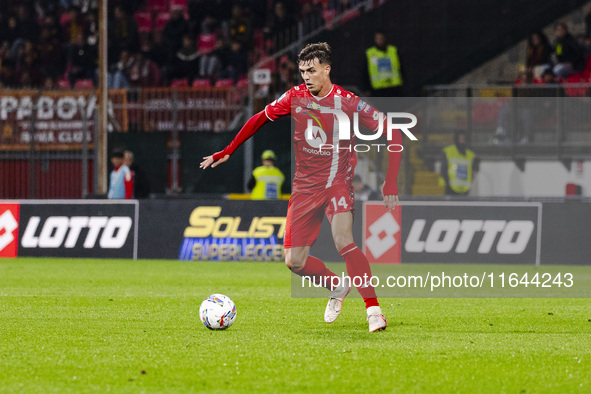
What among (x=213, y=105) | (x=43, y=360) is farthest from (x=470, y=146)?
(x=43, y=360)

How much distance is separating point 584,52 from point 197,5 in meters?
9.83

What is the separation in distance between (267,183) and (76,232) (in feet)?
11.7

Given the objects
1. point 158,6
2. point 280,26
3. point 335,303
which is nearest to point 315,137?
point 335,303

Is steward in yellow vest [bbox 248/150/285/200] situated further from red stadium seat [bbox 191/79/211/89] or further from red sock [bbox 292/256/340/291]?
red sock [bbox 292/256/340/291]

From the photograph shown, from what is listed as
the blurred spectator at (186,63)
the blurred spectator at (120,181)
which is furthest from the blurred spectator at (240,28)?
the blurred spectator at (120,181)

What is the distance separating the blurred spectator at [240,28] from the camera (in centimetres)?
2356

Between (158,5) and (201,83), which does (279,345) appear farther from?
(158,5)

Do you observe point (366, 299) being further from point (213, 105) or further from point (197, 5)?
point (197, 5)

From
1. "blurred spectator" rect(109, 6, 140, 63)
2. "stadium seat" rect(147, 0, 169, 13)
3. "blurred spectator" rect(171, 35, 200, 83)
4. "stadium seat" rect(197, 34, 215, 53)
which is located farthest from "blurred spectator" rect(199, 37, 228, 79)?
"stadium seat" rect(147, 0, 169, 13)

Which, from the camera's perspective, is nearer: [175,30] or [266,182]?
[266,182]

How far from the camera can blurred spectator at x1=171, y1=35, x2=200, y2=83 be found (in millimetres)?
23438

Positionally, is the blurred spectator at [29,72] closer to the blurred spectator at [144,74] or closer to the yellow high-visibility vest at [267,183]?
the blurred spectator at [144,74]

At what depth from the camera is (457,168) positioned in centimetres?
1731

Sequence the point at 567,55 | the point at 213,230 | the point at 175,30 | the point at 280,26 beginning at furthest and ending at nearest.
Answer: the point at 175,30, the point at 280,26, the point at 567,55, the point at 213,230
